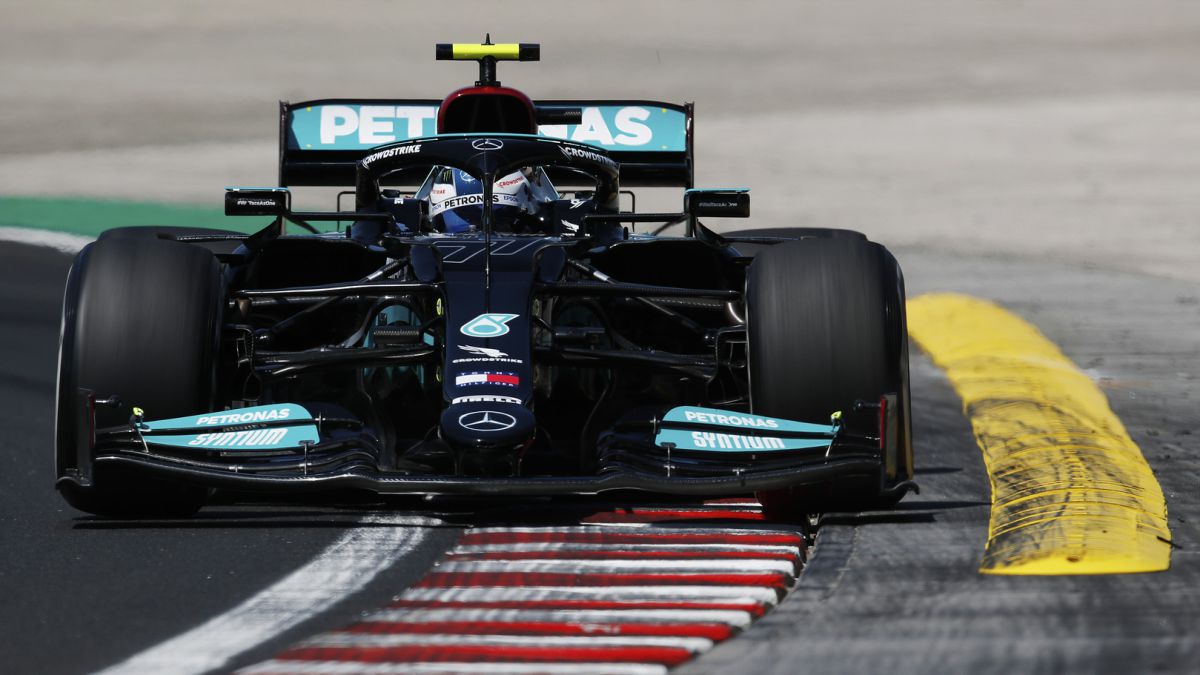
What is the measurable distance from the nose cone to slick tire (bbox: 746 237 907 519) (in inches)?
37.9

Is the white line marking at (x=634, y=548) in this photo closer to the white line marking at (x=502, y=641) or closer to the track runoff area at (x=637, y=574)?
the track runoff area at (x=637, y=574)

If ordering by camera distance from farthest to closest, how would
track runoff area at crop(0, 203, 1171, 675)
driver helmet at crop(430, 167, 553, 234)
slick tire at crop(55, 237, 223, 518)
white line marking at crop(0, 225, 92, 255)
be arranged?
white line marking at crop(0, 225, 92, 255) < driver helmet at crop(430, 167, 553, 234) < slick tire at crop(55, 237, 223, 518) < track runoff area at crop(0, 203, 1171, 675)

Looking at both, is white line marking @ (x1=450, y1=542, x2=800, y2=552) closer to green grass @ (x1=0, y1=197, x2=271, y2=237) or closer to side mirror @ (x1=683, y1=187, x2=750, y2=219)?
side mirror @ (x1=683, y1=187, x2=750, y2=219)

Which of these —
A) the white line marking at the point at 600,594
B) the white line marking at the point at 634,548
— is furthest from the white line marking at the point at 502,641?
the white line marking at the point at 634,548

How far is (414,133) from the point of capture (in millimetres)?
11602

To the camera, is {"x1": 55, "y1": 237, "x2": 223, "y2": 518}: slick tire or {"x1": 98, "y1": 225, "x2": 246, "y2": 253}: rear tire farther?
{"x1": 98, "y1": 225, "x2": 246, "y2": 253}: rear tire

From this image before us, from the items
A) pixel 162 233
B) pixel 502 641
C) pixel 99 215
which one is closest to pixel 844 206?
pixel 99 215

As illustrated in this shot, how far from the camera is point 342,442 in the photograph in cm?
712

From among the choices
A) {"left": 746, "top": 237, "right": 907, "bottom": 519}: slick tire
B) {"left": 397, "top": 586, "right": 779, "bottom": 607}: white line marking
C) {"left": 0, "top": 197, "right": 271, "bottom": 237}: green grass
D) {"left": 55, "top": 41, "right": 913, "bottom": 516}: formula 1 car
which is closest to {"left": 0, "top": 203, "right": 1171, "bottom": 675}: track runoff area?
{"left": 397, "top": 586, "right": 779, "bottom": 607}: white line marking

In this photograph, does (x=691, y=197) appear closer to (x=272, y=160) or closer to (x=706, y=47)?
(x=272, y=160)

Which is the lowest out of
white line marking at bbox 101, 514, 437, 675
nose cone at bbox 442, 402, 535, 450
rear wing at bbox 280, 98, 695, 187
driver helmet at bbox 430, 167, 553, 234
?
white line marking at bbox 101, 514, 437, 675

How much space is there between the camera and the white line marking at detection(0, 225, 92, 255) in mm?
16120

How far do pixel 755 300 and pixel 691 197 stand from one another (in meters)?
0.98

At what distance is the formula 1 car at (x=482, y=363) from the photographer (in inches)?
276
